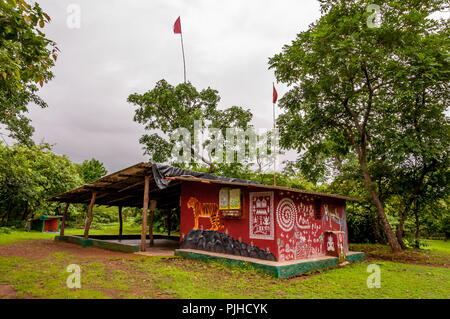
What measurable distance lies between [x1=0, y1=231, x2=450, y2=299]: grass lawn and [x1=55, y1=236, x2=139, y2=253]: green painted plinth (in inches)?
66.0

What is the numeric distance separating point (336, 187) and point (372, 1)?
9219mm

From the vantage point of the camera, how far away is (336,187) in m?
15.5

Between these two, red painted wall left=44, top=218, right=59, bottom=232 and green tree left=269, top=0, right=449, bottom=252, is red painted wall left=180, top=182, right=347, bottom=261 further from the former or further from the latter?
red painted wall left=44, top=218, right=59, bottom=232

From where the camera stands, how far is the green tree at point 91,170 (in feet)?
126

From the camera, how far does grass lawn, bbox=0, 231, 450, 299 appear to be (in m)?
5.05

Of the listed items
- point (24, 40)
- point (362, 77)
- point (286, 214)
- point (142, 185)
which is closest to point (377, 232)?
point (362, 77)

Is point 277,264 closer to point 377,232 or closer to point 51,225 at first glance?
point 377,232

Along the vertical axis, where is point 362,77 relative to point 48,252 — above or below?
above

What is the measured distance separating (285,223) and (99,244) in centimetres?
874

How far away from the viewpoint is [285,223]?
25.5ft

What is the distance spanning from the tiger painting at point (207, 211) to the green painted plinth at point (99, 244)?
2494 millimetres

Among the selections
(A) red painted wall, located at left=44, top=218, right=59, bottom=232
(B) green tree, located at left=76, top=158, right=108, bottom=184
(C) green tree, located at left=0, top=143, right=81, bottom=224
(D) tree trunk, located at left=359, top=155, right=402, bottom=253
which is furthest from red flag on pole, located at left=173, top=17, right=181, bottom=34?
(B) green tree, located at left=76, top=158, right=108, bottom=184
